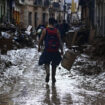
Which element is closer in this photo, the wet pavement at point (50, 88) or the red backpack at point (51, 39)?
the wet pavement at point (50, 88)

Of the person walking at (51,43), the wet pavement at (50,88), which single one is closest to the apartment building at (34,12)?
the wet pavement at (50,88)

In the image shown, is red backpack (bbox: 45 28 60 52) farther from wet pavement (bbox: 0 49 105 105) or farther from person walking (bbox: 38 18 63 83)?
wet pavement (bbox: 0 49 105 105)

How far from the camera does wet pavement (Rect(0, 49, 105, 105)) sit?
293 inches

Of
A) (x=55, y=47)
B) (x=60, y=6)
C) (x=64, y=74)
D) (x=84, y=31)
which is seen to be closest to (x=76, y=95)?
(x=55, y=47)

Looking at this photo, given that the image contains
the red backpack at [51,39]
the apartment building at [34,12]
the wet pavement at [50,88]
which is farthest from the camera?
the apartment building at [34,12]

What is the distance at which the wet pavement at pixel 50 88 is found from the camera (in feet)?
24.5

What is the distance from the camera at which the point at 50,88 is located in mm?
8938

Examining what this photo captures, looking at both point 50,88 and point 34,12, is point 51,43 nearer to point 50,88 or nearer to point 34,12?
point 50,88

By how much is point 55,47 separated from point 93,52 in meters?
6.61

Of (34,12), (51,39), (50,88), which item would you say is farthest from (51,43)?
(34,12)

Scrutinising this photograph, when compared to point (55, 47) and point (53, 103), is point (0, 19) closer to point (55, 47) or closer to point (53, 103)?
point (55, 47)

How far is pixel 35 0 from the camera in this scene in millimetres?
56688

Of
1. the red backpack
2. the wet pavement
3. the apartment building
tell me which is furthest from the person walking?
the apartment building

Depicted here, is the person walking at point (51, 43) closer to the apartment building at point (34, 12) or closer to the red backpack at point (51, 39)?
the red backpack at point (51, 39)
